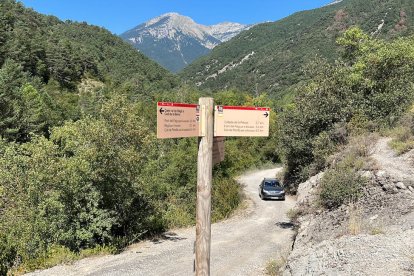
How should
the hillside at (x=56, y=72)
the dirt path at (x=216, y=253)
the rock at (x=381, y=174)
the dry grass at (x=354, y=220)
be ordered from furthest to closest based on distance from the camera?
the hillside at (x=56, y=72) < the dirt path at (x=216, y=253) < the rock at (x=381, y=174) < the dry grass at (x=354, y=220)

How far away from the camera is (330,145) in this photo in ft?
59.9

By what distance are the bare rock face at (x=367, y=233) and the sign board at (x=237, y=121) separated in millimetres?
3777

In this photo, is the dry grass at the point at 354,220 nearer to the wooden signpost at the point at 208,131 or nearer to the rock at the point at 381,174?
the rock at the point at 381,174

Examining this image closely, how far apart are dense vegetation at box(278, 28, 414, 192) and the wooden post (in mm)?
13432

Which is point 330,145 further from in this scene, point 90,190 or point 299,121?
point 90,190

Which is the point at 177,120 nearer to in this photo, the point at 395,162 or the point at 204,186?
the point at 204,186

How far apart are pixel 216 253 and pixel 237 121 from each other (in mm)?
10883

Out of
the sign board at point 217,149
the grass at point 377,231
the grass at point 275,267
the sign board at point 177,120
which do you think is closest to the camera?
the sign board at point 177,120

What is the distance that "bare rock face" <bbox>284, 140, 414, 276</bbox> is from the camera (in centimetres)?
688

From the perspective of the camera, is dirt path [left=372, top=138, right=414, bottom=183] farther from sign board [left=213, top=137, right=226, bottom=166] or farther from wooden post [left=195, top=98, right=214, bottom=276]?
wooden post [left=195, top=98, right=214, bottom=276]

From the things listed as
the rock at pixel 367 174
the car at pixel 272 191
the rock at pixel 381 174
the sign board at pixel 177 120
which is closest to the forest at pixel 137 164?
the rock at pixel 367 174

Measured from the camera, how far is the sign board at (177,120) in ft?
14.4

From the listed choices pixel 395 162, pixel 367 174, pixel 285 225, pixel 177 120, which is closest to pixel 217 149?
pixel 177 120

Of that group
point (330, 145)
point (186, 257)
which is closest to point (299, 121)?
point (330, 145)
